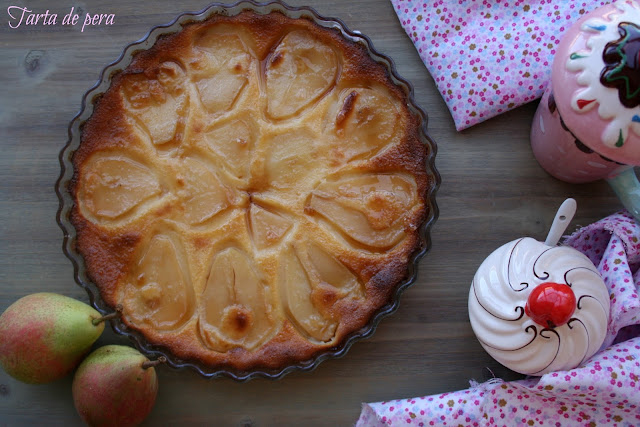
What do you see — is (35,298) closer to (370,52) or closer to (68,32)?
(68,32)

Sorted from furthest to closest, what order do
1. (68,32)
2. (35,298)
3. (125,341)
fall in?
(68,32)
(125,341)
(35,298)

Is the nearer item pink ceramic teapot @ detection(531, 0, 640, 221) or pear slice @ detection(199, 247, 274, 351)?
pink ceramic teapot @ detection(531, 0, 640, 221)

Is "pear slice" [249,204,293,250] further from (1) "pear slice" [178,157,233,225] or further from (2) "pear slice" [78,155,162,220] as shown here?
(2) "pear slice" [78,155,162,220]

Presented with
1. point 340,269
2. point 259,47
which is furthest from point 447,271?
point 259,47

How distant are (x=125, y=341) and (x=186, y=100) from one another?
31.7 inches

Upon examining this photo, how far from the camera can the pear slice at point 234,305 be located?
1.92m

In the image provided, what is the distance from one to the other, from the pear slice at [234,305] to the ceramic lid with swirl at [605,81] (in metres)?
1.03

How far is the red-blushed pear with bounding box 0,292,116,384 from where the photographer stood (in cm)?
181

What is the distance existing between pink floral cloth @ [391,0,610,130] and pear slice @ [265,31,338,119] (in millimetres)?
328

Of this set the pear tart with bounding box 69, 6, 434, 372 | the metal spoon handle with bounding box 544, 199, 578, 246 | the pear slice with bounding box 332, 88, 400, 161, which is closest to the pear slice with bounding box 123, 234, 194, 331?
the pear tart with bounding box 69, 6, 434, 372

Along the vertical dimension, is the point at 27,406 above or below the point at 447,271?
below

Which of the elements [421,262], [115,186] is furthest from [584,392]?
[115,186]

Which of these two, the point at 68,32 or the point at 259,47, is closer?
the point at 259,47

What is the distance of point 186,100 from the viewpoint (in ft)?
6.58
